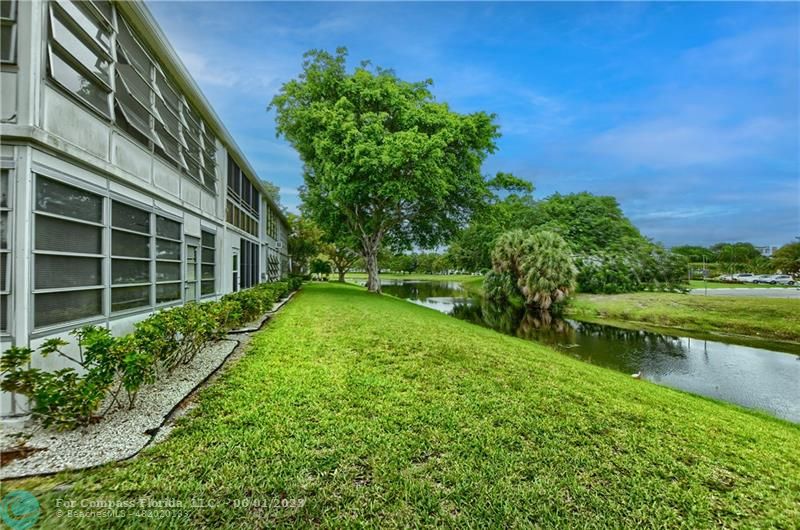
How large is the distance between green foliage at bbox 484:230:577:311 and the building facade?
16.9 meters

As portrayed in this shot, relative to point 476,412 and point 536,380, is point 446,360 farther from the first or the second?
point 476,412

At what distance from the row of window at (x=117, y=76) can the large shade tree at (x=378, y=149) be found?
695 cm

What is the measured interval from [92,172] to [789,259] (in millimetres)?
64745

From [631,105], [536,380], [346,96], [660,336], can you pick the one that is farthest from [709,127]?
Answer: [536,380]

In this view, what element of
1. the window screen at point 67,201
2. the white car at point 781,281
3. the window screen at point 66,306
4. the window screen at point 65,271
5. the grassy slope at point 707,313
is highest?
the window screen at point 67,201

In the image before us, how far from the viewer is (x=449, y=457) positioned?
9.76 feet

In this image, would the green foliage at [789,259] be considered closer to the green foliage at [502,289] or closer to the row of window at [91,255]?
the green foliage at [502,289]

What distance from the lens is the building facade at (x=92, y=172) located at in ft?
11.8

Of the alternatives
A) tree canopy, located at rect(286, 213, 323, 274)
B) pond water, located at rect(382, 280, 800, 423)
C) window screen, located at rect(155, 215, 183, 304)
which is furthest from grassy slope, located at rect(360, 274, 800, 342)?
tree canopy, located at rect(286, 213, 323, 274)

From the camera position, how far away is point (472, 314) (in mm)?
18188

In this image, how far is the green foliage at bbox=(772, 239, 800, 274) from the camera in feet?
134

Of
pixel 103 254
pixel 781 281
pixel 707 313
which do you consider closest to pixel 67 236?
pixel 103 254

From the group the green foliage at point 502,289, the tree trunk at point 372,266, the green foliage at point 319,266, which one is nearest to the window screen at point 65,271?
the tree trunk at point 372,266

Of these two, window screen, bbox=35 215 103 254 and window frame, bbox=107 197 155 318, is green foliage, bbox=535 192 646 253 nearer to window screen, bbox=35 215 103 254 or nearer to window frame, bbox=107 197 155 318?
window frame, bbox=107 197 155 318
